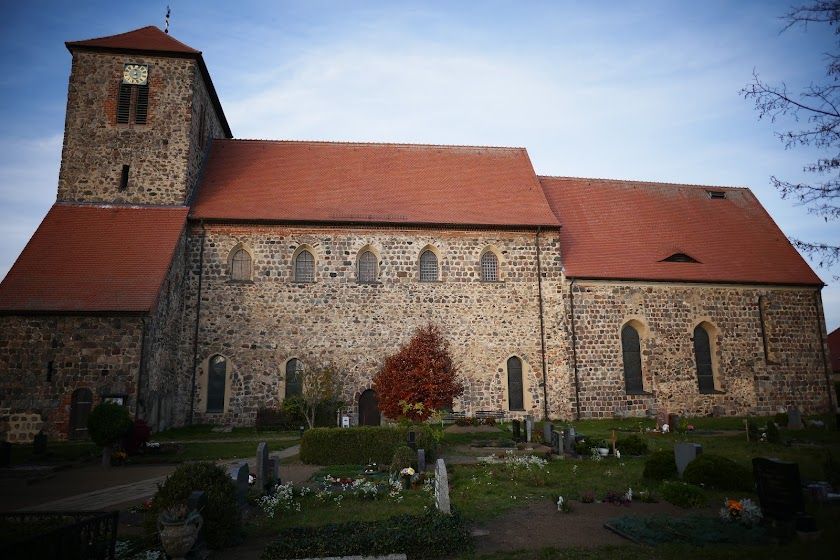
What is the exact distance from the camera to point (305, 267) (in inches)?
880

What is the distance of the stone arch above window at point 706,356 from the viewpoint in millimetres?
23125

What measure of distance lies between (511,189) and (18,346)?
67.3ft

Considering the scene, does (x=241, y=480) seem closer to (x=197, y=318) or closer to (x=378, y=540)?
(x=378, y=540)

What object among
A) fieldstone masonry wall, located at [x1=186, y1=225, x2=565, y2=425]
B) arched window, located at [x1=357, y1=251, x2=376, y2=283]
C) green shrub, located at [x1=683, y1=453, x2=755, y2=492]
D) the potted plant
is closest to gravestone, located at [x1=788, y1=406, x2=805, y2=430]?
fieldstone masonry wall, located at [x1=186, y1=225, x2=565, y2=425]

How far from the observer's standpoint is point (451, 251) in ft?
74.9

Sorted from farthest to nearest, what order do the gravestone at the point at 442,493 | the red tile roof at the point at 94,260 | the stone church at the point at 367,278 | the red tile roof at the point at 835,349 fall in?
the red tile roof at the point at 835,349 → the stone church at the point at 367,278 → the red tile roof at the point at 94,260 → the gravestone at the point at 442,493

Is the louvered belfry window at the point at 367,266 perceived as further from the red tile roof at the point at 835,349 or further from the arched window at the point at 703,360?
the red tile roof at the point at 835,349

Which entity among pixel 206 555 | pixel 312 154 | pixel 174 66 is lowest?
pixel 206 555

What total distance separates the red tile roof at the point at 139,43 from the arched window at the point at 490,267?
50.4ft

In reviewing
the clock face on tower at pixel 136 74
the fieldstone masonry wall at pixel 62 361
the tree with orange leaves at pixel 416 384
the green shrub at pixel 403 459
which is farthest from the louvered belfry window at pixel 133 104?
the green shrub at pixel 403 459

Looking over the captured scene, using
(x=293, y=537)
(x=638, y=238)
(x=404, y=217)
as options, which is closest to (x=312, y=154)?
(x=404, y=217)

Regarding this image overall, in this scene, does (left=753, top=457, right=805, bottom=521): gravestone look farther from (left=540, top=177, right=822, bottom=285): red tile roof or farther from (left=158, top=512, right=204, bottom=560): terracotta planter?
(left=540, top=177, right=822, bottom=285): red tile roof

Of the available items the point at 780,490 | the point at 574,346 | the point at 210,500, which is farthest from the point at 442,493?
the point at 574,346

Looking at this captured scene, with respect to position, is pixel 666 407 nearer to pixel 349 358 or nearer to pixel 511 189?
pixel 511 189
